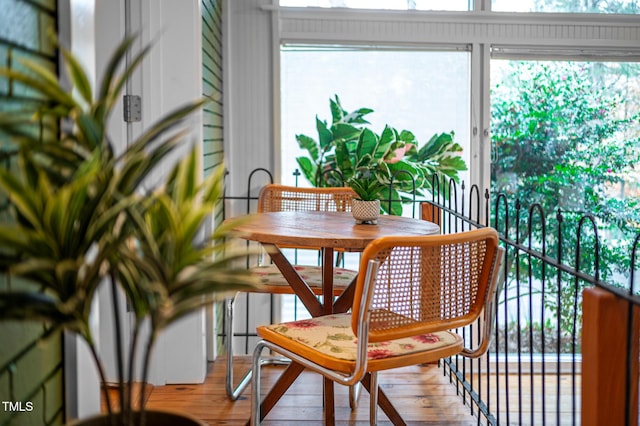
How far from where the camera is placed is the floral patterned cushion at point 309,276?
335 centimetres

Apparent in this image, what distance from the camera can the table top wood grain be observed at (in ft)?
8.39

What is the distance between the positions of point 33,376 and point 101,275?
20.0 inches

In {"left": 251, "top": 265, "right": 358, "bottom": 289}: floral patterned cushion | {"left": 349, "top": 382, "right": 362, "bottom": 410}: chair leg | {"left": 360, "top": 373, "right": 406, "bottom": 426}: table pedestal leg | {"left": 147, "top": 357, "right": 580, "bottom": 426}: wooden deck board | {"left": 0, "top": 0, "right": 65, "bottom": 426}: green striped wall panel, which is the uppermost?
{"left": 0, "top": 0, "right": 65, "bottom": 426}: green striped wall panel

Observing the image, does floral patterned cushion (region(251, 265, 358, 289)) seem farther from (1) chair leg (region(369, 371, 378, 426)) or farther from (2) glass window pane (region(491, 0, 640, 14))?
(2) glass window pane (region(491, 0, 640, 14))

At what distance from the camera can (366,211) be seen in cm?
298

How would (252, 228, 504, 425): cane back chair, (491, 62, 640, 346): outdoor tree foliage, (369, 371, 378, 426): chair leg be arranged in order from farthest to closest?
(491, 62, 640, 346): outdoor tree foliage < (369, 371, 378, 426): chair leg < (252, 228, 504, 425): cane back chair

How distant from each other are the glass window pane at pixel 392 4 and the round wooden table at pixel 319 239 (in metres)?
2.19

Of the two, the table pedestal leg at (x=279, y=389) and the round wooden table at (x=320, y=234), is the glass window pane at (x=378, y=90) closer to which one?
the round wooden table at (x=320, y=234)

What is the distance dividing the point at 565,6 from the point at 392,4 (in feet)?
3.76

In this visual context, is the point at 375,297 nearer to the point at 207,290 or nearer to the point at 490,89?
the point at 207,290

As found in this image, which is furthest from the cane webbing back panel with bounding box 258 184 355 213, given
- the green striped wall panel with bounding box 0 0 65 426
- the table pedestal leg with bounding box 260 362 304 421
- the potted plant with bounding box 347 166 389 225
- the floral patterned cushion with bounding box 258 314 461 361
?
the green striped wall panel with bounding box 0 0 65 426

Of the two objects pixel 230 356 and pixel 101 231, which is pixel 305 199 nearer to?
pixel 230 356

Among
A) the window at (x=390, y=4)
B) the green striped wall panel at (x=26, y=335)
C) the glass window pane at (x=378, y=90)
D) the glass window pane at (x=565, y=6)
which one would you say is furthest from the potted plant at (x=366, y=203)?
the glass window pane at (x=565, y=6)

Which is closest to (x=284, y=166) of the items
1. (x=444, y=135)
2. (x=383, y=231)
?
(x=444, y=135)
